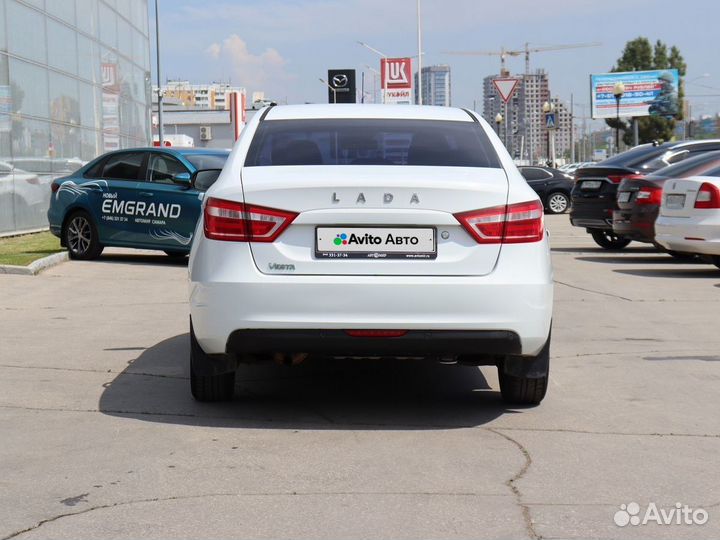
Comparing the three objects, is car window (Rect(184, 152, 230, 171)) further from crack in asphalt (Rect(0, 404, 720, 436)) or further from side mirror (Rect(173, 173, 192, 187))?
crack in asphalt (Rect(0, 404, 720, 436))

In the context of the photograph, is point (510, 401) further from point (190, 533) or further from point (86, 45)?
point (86, 45)

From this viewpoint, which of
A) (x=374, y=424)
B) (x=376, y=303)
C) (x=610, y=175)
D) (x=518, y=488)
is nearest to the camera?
(x=518, y=488)

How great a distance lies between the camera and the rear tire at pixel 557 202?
3606 centimetres

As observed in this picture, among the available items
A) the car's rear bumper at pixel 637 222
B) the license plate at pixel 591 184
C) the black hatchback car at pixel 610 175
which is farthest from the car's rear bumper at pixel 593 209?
the car's rear bumper at pixel 637 222

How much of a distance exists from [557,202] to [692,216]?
21.9 metres

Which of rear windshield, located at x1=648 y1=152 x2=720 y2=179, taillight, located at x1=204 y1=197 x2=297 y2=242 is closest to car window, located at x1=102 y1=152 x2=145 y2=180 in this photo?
rear windshield, located at x1=648 y1=152 x2=720 y2=179

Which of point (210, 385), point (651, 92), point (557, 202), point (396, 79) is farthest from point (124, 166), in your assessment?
point (651, 92)

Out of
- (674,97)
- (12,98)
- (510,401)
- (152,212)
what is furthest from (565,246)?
(674,97)

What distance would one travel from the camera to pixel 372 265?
5711mm

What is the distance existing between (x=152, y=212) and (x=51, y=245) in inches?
182

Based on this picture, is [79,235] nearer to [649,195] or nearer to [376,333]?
[649,195]

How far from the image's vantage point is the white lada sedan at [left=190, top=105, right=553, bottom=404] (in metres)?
5.70

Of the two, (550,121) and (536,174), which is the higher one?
(550,121)

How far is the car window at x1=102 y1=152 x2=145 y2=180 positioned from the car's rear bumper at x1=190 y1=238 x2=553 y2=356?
36.1 ft
